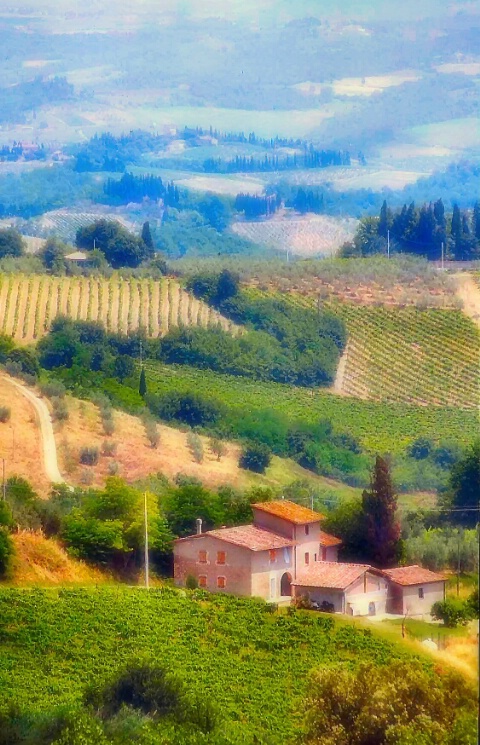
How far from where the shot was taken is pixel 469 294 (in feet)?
168

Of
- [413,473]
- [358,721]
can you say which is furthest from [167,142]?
[358,721]

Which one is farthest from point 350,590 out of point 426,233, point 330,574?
point 426,233

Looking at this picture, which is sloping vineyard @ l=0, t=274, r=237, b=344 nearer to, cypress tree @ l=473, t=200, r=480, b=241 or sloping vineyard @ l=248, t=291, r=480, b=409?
sloping vineyard @ l=248, t=291, r=480, b=409

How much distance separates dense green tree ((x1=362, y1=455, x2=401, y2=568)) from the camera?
32062mm

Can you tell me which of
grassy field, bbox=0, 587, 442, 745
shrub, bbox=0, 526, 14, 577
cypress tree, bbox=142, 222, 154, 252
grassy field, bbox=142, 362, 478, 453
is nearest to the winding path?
grassy field, bbox=142, 362, 478, 453

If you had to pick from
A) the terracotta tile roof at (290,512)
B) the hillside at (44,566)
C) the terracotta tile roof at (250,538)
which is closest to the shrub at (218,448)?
the terracotta tile roof at (290,512)

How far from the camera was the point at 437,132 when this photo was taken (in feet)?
202

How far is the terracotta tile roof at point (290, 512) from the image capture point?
104 feet

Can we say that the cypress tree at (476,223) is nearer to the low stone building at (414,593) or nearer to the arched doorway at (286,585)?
the arched doorway at (286,585)

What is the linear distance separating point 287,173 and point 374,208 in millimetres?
3702

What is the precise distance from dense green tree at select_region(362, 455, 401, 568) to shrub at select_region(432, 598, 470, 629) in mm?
2549

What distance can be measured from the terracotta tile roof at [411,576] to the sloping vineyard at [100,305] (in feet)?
63.6

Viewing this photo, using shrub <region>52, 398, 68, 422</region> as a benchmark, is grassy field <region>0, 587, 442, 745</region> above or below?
below

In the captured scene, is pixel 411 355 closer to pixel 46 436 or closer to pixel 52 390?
pixel 52 390
